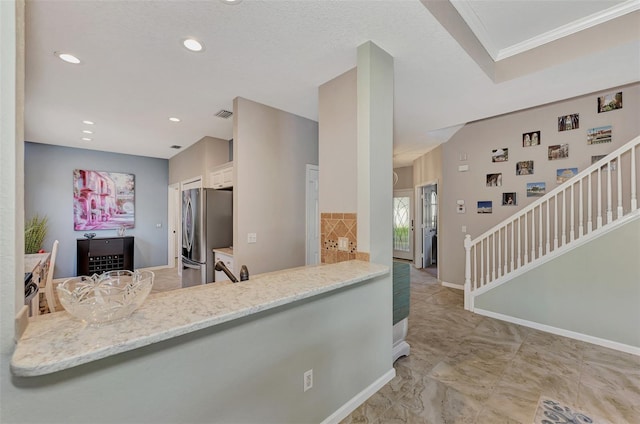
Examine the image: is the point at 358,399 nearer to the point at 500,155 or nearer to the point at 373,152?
the point at 373,152

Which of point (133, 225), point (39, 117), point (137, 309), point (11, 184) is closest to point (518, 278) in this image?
point (137, 309)

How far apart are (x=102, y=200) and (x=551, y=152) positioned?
815 cm


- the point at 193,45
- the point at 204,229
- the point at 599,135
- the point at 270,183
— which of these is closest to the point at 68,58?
the point at 193,45

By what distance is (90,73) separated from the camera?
2.54 metres

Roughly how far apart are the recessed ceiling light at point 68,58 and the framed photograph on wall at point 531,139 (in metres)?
5.42

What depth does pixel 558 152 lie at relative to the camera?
3.73 m

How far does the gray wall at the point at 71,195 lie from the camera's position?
5.15 m

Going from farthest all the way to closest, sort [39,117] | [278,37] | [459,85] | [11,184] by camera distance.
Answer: [39,117], [459,85], [278,37], [11,184]

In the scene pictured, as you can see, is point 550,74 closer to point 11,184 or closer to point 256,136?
point 256,136

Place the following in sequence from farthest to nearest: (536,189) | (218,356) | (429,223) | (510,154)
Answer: (429,223), (510,154), (536,189), (218,356)

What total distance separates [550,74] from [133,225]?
7.49 metres

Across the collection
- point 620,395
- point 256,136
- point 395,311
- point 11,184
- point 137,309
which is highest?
point 256,136

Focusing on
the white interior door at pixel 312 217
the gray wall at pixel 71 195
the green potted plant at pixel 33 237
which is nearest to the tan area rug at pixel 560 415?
the white interior door at pixel 312 217

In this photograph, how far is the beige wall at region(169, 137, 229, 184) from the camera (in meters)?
4.81
